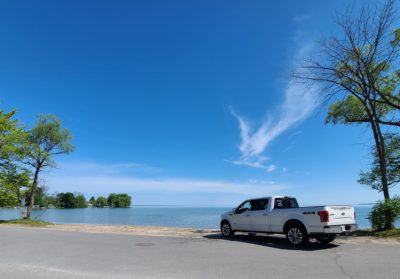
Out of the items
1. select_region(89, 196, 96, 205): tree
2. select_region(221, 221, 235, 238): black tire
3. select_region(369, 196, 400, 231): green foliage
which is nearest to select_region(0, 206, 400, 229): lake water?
select_region(369, 196, 400, 231): green foliage

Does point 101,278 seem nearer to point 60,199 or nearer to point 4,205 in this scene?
point 4,205

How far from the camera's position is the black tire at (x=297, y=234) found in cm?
1162

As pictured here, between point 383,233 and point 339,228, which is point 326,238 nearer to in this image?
point 339,228

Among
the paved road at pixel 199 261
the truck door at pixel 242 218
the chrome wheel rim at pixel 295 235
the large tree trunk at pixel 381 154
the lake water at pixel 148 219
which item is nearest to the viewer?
the paved road at pixel 199 261

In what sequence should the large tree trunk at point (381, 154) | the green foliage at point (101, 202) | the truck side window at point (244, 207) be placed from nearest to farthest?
1. the truck side window at point (244, 207)
2. the large tree trunk at point (381, 154)
3. the green foliage at point (101, 202)

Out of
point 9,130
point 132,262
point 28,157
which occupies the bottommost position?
point 132,262

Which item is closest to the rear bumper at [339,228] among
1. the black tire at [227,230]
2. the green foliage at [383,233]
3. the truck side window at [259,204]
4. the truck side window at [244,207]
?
the truck side window at [259,204]

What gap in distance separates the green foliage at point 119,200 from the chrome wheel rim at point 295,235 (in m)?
182

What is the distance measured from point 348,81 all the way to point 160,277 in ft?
48.9

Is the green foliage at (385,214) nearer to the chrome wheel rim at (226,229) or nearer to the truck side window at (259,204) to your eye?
the truck side window at (259,204)

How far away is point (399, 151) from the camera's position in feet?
66.8

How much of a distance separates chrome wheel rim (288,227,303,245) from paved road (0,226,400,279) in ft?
1.39

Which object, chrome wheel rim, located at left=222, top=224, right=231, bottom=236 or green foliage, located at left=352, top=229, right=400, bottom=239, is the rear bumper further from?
chrome wheel rim, located at left=222, top=224, right=231, bottom=236

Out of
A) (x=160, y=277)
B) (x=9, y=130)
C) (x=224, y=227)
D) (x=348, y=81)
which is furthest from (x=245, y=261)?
(x=9, y=130)
